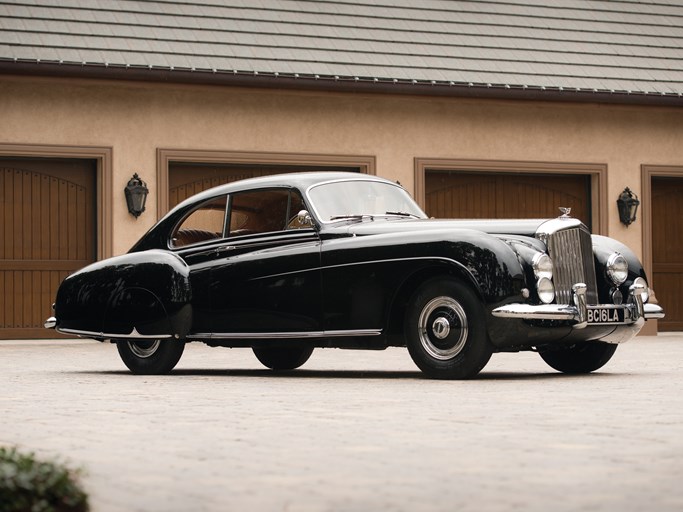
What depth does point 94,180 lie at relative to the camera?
1816 centimetres

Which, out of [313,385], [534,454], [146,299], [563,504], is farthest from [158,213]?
[563,504]

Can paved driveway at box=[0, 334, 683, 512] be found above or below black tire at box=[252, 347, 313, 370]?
below

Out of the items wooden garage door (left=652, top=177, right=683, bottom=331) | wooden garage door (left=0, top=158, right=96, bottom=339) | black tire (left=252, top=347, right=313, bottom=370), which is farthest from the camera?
wooden garage door (left=652, top=177, right=683, bottom=331)

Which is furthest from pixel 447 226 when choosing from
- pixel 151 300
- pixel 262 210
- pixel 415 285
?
pixel 151 300

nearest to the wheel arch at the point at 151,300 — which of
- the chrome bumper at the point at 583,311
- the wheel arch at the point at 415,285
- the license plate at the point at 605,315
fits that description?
the wheel arch at the point at 415,285

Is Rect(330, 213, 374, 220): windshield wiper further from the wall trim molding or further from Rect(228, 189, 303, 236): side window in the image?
the wall trim molding

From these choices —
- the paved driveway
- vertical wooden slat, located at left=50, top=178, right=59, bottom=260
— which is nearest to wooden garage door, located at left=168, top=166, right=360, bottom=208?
vertical wooden slat, located at left=50, top=178, right=59, bottom=260

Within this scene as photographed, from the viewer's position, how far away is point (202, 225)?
480 inches

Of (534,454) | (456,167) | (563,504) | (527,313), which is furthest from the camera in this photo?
(456,167)

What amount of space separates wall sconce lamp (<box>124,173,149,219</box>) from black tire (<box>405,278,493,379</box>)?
26.5ft

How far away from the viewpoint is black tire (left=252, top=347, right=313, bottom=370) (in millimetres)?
12594

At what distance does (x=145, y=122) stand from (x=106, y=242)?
5.39ft

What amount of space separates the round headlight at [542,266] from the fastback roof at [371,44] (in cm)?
862

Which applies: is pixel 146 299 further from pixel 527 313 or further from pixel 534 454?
pixel 534 454
